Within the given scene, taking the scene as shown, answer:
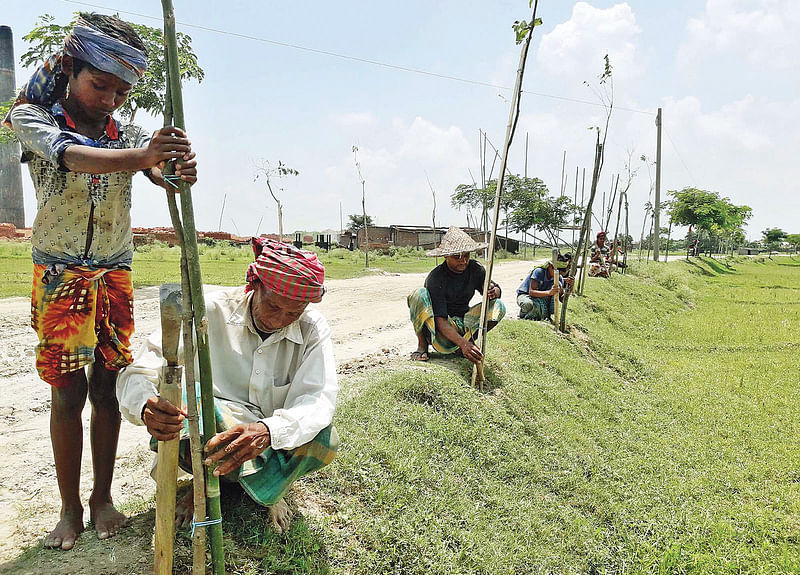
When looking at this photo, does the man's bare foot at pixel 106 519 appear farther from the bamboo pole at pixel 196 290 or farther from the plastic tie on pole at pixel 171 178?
the plastic tie on pole at pixel 171 178

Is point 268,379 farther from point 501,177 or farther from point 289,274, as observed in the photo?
point 501,177

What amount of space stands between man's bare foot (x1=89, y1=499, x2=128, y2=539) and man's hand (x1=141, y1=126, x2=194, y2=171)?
1662 mm

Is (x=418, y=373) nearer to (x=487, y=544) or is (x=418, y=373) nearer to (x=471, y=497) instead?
(x=471, y=497)

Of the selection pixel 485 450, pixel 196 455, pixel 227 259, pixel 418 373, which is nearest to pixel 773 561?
pixel 485 450

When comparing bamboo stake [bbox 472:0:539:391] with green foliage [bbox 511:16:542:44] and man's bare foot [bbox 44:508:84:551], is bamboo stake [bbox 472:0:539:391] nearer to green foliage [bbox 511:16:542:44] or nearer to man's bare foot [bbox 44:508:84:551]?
green foliage [bbox 511:16:542:44]

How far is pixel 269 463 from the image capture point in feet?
8.18

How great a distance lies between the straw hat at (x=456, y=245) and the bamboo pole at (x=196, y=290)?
11.6ft

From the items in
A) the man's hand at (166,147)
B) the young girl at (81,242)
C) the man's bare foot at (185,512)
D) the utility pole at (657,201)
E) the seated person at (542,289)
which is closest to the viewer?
the man's hand at (166,147)

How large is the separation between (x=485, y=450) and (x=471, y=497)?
61cm

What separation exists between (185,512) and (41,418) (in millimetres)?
2318

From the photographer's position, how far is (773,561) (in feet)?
12.7

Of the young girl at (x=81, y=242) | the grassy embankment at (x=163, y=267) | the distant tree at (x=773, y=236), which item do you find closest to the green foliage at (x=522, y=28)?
the young girl at (x=81, y=242)

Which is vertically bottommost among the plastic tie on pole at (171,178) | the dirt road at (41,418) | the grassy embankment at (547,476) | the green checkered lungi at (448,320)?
the grassy embankment at (547,476)

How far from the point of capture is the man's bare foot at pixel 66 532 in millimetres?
2430
